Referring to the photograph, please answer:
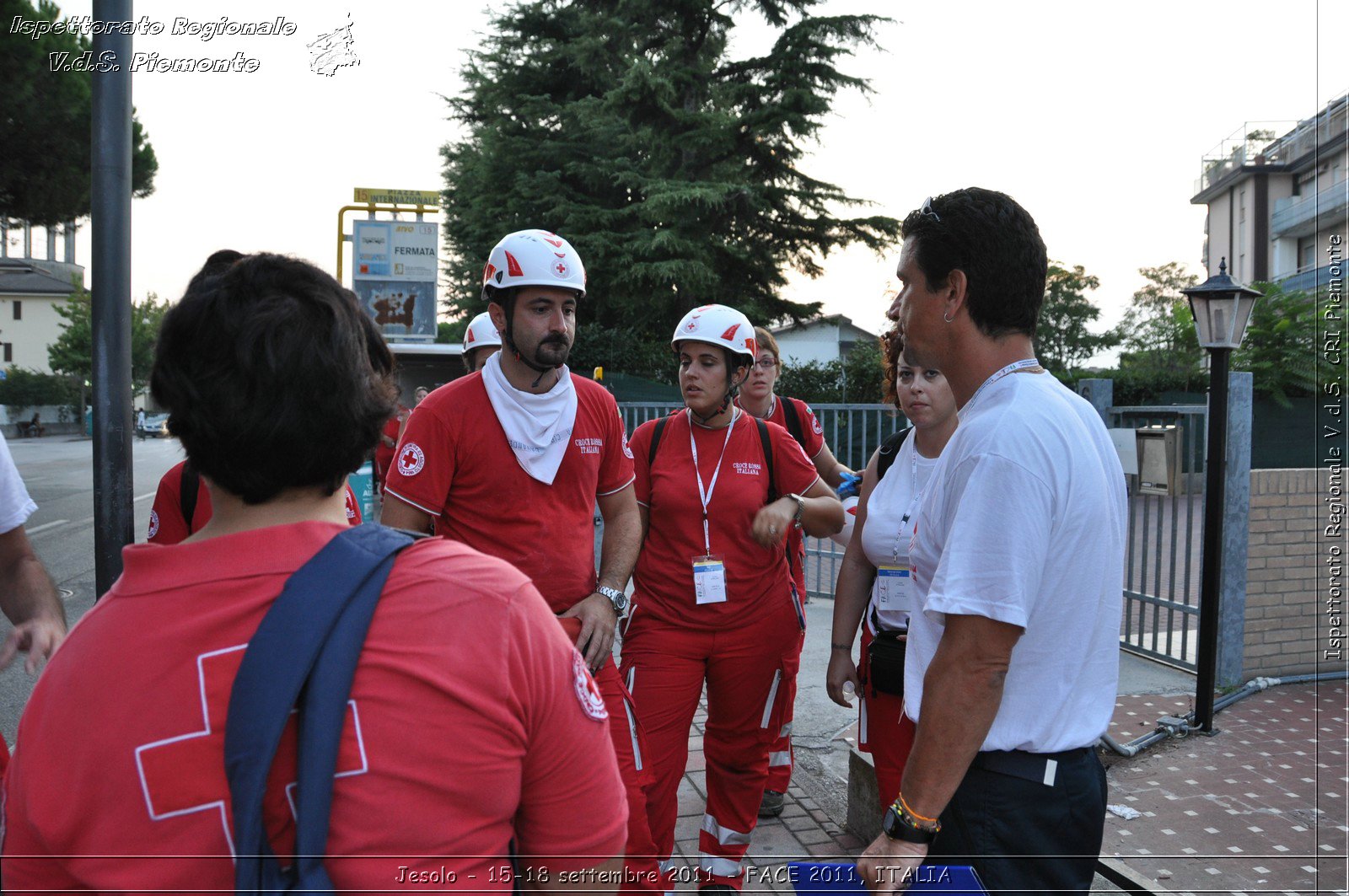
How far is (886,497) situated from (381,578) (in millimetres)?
2654

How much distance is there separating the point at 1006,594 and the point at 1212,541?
5.09 metres

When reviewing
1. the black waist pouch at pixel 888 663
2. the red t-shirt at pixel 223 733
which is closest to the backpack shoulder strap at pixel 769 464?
the black waist pouch at pixel 888 663

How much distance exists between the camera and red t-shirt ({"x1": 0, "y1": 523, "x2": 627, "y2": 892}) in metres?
1.13

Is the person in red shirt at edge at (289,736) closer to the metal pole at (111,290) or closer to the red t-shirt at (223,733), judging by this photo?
the red t-shirt at (223,733)

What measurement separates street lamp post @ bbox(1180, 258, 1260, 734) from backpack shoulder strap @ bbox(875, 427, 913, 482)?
3377mm

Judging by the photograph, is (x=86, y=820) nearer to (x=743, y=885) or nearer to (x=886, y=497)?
(x=886, y=497)

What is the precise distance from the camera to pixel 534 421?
3.39 metres

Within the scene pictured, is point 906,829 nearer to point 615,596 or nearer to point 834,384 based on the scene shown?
point 615,596

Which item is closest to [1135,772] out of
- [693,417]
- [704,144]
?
[693,417]

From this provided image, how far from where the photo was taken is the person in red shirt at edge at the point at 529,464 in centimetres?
329

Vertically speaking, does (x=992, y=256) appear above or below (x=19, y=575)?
above

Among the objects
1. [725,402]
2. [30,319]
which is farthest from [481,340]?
[30,319]

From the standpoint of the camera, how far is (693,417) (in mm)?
4395

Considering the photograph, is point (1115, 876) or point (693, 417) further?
point (693, 417)
